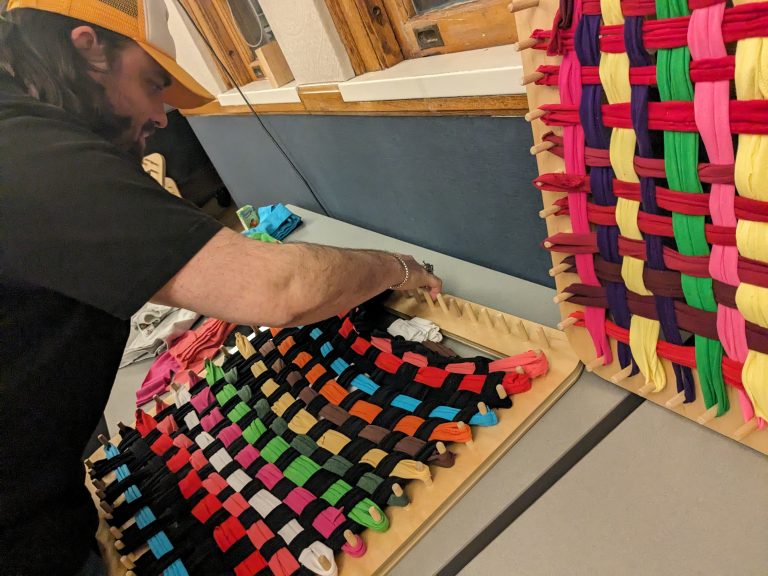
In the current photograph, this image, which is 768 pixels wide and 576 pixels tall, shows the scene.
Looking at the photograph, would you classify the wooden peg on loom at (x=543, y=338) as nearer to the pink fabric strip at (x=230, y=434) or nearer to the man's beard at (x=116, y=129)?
the pink fabric strip at (x=230, y=434)

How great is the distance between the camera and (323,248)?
75 centimetres

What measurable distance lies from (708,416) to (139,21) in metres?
0.82

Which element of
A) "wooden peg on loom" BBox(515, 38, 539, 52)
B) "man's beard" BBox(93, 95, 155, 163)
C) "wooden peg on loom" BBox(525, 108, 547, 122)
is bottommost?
"wooden peg on loom" BBox(525, 108, 547, 122)

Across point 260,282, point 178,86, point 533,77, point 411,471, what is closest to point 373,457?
point 411,471

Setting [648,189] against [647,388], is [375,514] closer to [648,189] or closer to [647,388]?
[647,388]

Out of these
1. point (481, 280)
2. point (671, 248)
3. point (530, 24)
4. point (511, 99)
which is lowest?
point (481, 280)

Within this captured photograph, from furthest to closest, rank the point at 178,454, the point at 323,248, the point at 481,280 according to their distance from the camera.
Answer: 1. the point at 481,280
2. the point at 178,454
3. the point at 323,248

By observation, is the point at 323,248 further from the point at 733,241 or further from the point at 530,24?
the point at 733,241

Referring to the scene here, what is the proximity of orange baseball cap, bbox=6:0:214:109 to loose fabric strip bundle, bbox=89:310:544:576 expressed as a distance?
0.44m

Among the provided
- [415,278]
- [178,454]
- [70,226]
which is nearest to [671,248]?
[415,278]

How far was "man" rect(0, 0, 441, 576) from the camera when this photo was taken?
0.58 metres

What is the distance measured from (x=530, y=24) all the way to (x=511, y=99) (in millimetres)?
204

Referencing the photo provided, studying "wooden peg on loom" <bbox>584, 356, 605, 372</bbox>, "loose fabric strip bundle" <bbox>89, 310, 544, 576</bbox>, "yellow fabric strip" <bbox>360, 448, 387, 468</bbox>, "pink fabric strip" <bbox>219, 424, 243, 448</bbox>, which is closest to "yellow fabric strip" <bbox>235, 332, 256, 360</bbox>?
"loose fabric strip bundle" <bbox>89, 310, 544, 576</bbox>

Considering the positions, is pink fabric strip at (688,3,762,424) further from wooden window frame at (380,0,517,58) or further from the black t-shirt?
the black t-shirt
